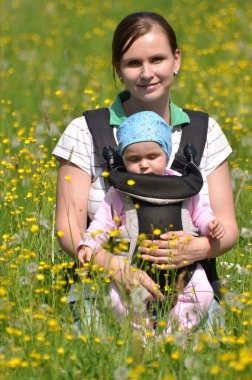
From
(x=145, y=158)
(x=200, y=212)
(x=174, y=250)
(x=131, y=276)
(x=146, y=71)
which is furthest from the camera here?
(x=146, y=71)

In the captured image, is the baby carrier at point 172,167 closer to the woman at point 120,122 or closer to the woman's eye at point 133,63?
the woman at point 120,122

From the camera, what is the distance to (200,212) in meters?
4.42

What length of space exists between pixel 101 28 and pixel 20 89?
2.95 metres

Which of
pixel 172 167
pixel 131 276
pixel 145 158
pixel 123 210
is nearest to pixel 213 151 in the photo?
pixel 172 167

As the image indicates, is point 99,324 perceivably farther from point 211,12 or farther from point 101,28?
point 211,12

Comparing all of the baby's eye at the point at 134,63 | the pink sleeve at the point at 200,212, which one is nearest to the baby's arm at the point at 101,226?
the pink sleeve at the point at 200,212

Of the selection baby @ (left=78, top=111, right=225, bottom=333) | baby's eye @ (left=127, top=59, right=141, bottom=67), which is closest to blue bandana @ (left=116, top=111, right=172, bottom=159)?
baby @ (left=78, top=111, right=225, bottom=333)

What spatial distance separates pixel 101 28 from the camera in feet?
37.9

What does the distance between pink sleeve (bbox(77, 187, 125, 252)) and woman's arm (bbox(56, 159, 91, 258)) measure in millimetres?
118

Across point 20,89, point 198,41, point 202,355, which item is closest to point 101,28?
point 198,41

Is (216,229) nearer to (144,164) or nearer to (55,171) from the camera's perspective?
(144,164)

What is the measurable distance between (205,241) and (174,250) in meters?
0.20

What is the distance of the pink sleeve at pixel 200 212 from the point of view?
14.3ft

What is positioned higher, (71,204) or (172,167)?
(172,167)
